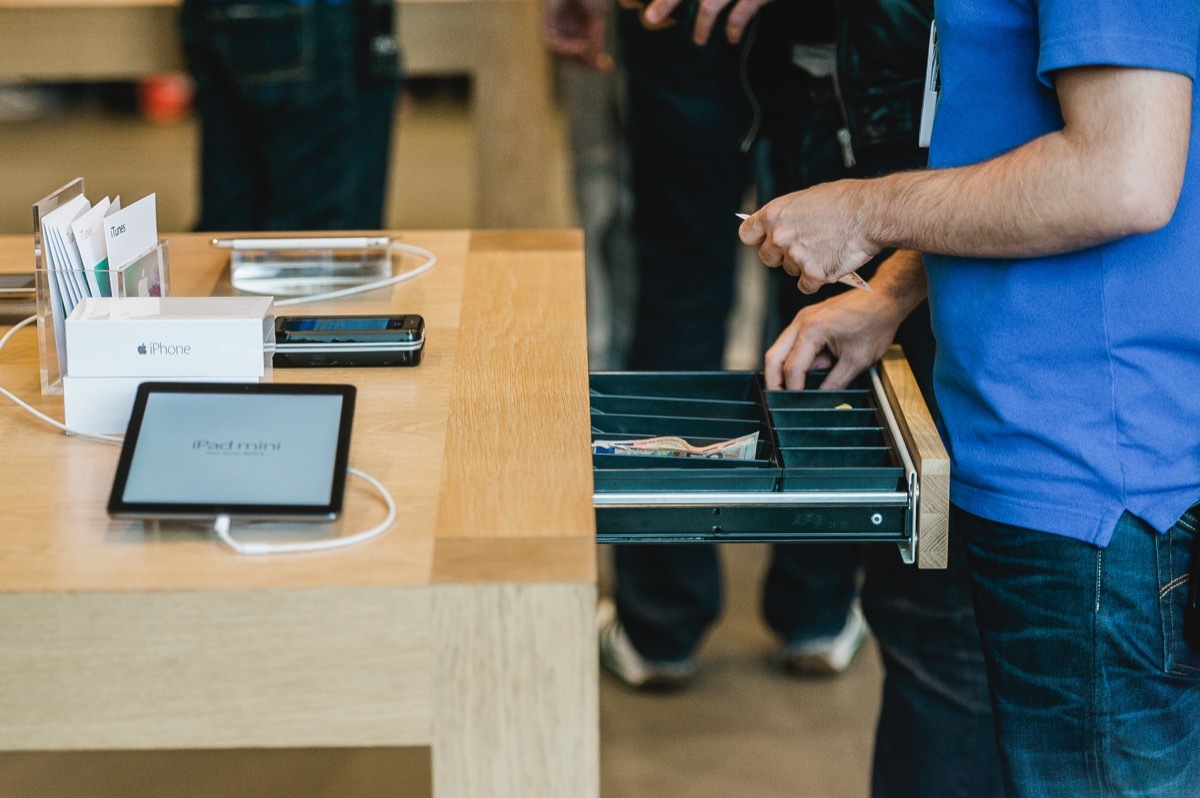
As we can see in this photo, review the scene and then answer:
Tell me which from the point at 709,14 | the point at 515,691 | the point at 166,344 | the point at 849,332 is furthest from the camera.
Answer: the point at 709,14

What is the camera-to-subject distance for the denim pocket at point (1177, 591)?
85cm

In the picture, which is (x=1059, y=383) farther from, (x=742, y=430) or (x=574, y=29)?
(x=574, y=29)

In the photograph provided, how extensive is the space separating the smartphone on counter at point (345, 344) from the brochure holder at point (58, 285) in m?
0.12

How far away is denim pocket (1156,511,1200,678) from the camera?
854mm

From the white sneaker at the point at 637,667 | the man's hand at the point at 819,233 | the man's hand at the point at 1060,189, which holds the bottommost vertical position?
the white sneaker at the point at 637,667

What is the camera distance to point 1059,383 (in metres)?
0.84

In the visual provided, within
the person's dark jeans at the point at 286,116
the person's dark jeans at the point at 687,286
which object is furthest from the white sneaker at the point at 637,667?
the person's dark jeans at the point at 286,116

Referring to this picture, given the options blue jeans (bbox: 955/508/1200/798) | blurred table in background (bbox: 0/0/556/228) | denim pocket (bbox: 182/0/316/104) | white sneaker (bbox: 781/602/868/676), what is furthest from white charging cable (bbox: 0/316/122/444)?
blurred table in background (bbox: 0/0/556/228)

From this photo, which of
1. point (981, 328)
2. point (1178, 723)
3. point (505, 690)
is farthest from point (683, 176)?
point (505, 690)

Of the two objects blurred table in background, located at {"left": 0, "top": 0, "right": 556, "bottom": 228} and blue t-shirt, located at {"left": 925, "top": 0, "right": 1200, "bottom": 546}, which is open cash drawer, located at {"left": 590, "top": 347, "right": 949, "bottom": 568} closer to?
blue t-shirt, located at {"left": 925, "top": 0, "right": 1200, "bottom": 546}

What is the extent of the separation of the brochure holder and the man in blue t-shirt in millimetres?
521

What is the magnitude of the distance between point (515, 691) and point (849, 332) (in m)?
0.54

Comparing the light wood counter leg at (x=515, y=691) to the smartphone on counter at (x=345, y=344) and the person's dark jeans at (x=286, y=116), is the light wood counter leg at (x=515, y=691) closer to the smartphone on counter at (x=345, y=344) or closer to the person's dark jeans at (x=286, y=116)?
the smartphone on counter at (x=345, y=344)

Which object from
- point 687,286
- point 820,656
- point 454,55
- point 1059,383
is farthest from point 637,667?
point 454,55
